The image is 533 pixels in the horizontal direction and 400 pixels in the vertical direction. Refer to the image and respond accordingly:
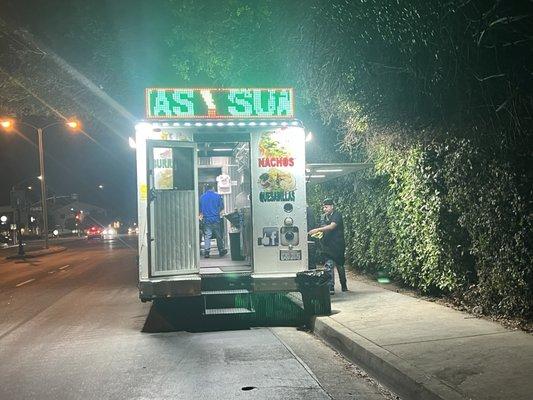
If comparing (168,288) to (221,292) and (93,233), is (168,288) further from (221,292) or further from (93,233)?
(93,233)

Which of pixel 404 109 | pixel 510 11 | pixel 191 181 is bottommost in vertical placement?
pixel 191 181

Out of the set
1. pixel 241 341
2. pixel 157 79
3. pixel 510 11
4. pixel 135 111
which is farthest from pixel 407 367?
pixel 135 111

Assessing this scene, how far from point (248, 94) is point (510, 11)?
3.89 m

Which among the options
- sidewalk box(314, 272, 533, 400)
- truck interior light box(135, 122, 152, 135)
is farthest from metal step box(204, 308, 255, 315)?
truck interior light box(135, 122, 152, 135)

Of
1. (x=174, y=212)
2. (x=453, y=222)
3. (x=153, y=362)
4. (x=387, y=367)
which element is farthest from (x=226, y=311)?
(x=453, y=222)

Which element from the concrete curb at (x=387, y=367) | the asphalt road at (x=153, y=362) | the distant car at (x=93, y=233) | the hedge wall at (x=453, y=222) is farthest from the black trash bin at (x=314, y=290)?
the distant car at (x=93, y=233)

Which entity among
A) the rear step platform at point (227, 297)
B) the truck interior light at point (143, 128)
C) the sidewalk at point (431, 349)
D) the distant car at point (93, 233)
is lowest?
the distant car at point (93, 233)

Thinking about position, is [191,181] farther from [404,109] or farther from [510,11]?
[510,11]

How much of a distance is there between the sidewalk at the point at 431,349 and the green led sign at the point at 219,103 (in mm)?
3250

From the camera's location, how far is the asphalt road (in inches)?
215

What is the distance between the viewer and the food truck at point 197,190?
8.24 m

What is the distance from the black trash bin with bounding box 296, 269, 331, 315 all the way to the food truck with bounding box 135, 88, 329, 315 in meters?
0.14

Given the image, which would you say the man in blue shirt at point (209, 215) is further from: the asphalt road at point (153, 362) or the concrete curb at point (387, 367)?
the concrete curb at point (387, 367)

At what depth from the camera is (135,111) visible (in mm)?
18062
